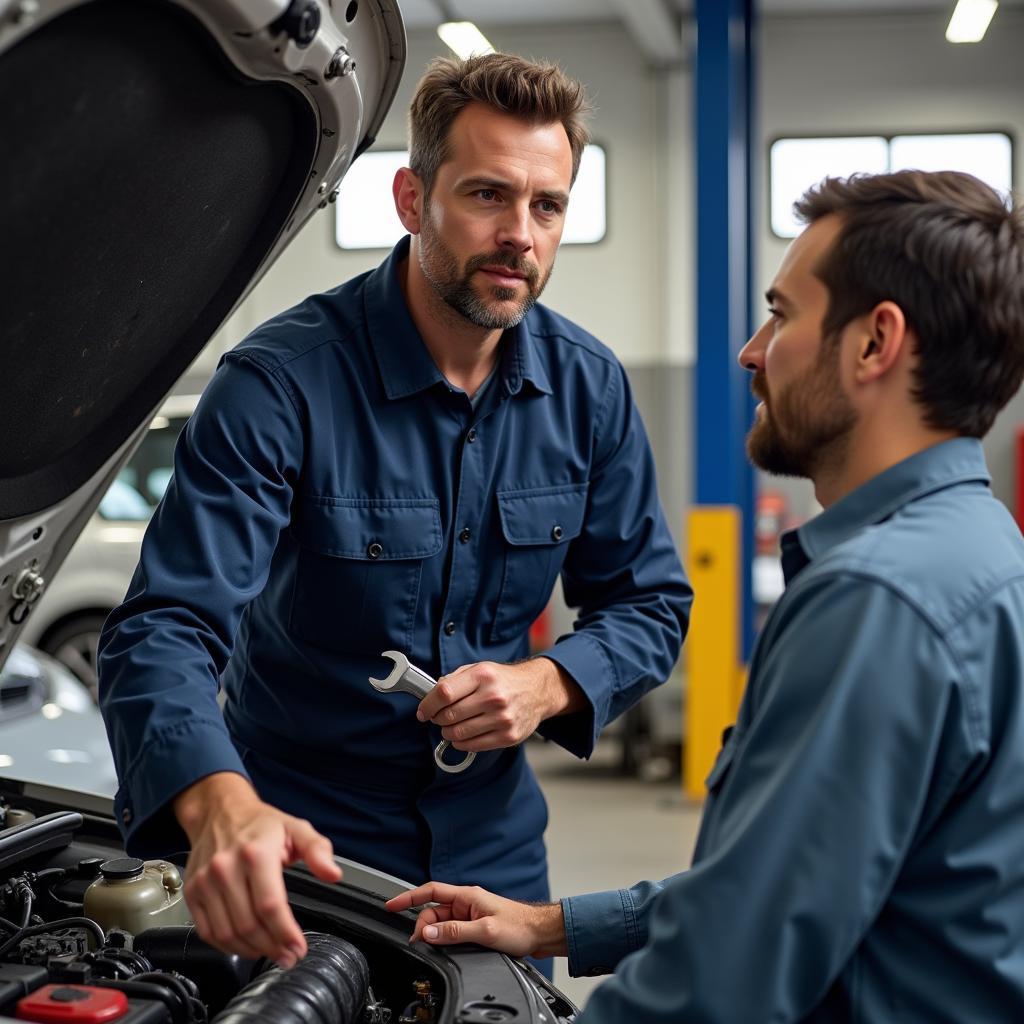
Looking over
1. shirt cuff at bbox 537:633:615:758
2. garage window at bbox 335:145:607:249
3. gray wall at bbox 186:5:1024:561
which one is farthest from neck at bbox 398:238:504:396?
garage window at bbox 335:145:607:249

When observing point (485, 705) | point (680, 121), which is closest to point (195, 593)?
point (485, 705)

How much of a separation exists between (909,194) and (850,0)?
7662mm

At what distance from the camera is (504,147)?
66.4 inches

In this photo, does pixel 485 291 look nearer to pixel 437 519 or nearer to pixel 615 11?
pixel 437 519

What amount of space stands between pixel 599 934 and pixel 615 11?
7409 millimetres

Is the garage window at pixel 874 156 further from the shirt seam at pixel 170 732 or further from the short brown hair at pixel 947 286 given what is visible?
the shirt seam at pixel 170 732

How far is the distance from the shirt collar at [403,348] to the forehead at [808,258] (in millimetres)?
651

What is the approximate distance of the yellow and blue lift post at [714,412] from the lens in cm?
539

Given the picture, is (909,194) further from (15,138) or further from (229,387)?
(229,387)

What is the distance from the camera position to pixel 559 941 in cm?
141

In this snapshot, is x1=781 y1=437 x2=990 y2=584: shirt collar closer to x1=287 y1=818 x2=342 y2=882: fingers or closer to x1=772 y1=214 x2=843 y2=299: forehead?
x1=772 y1=214 x2=843 y2=299: forehead

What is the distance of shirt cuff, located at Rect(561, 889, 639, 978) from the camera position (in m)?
1.38

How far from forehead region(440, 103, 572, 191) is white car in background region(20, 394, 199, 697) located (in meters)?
4.85

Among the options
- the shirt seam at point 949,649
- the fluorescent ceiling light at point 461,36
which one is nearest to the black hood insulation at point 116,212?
the shirt seam at point 949,649
